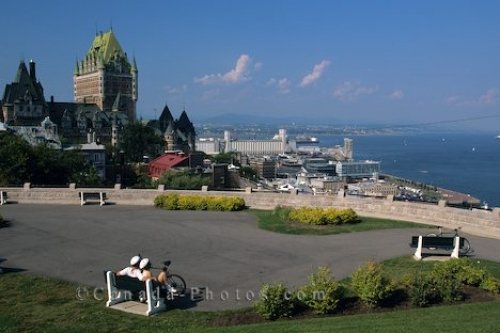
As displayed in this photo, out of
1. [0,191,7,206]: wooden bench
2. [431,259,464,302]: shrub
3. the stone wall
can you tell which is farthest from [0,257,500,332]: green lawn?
[0,191,7,206]: wooden bench

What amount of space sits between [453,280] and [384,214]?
987 centimetres

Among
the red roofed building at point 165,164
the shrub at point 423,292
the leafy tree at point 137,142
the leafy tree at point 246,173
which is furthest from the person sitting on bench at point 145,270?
the leafy tree at point 137,142

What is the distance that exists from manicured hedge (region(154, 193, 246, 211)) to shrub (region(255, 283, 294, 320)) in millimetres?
12346

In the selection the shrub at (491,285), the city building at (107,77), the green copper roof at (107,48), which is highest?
the green copper roof at (107,48)

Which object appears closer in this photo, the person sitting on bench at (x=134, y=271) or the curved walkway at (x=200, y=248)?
the person sitting on bench at (x=134, y=271)

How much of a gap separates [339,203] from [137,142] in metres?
85.3

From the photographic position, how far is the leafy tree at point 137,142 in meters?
101

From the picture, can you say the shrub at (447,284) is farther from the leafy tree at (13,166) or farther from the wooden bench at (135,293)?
the leafy tree at (13,166)

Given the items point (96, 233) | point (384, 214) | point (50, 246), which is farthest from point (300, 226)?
point (50, 246)

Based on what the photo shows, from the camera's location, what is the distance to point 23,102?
340 ft

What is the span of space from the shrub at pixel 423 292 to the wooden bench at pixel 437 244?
3.01 m

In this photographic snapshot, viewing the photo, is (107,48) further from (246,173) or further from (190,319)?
(190,319)

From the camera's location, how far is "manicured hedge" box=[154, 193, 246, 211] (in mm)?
21828

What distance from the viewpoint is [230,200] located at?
2191 cm
